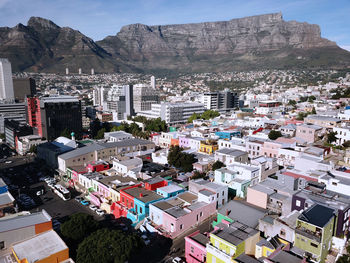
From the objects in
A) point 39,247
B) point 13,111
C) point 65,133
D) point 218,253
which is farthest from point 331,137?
point 13,111

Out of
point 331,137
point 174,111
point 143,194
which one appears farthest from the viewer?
point 174,111

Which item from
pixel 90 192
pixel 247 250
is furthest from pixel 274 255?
pixel 90 192

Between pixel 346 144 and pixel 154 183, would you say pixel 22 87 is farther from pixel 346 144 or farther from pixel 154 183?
pixel 346 144

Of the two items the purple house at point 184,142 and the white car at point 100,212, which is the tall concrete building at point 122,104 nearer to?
the purple house at point 184,142

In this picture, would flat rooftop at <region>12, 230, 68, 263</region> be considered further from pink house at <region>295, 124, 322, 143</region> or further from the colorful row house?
pink house at <region>295, 124, 322, 143</region>

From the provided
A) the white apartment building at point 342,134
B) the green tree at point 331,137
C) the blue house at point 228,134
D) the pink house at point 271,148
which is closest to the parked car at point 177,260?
the pink house at point 271,148

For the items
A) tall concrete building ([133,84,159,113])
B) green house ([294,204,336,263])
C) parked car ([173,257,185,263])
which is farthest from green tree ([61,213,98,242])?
tall concrete building ([133,84,159,113])

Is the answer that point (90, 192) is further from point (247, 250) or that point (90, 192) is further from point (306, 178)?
point (306, 178)
